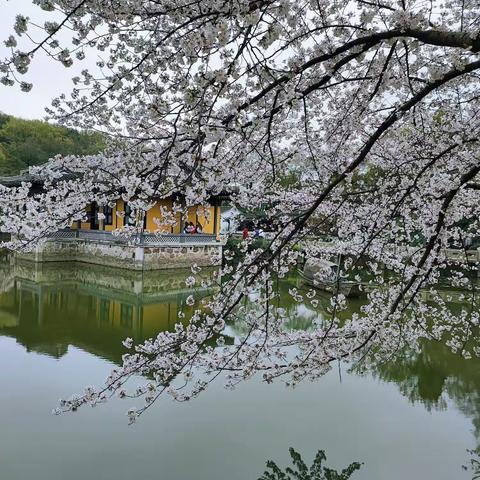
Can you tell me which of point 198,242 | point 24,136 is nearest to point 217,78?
point 198,242

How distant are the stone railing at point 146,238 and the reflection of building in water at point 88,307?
1031mm

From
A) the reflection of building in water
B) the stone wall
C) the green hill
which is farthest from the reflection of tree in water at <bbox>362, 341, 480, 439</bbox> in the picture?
the green hill

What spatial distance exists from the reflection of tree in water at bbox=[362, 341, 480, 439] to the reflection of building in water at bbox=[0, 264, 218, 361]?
121 inches

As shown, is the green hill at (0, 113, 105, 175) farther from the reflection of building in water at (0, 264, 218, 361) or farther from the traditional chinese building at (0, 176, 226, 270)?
the reflection of building in water at (0, 264, 218, 361)

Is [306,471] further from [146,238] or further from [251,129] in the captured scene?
[146,238]

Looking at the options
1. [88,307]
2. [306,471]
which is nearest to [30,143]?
[88,307]

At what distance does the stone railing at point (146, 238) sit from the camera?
14.7 meters

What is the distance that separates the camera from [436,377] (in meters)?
6.34

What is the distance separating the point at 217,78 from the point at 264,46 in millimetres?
237

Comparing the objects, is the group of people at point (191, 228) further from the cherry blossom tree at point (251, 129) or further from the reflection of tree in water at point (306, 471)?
the reflection of tree in water at point (306, 471)

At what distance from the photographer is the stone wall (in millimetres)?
14703

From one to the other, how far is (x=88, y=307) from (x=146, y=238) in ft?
16.0

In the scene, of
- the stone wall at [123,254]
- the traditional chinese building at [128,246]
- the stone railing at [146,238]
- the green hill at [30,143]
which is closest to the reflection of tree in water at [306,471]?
the traditional chinese building at [128,246]

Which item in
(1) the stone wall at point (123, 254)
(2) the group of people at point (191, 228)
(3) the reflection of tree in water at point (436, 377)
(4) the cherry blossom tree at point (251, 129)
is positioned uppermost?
(4) the cherry blossom tree at point (251, 129)
